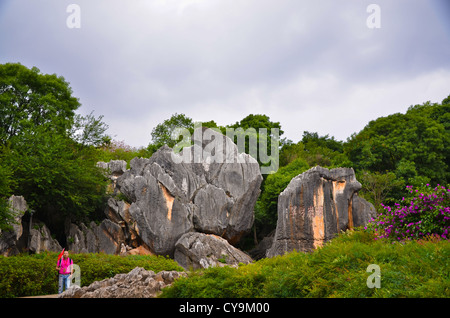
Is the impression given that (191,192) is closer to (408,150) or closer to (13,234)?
(13,234)

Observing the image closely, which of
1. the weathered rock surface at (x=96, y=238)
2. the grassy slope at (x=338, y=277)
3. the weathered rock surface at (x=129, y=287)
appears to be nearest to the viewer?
the grassy slope at (x=338, y=277)

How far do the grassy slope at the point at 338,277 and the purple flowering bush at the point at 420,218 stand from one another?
297cm

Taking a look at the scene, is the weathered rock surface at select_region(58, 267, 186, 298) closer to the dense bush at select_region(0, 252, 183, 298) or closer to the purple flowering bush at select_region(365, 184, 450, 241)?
the dense bush at select_region(0, 252, 183, 298)

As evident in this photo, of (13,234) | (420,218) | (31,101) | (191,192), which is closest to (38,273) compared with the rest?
(13,234)

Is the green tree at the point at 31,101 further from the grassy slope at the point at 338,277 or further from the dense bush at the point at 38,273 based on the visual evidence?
the grassy slope at the point at 338,277

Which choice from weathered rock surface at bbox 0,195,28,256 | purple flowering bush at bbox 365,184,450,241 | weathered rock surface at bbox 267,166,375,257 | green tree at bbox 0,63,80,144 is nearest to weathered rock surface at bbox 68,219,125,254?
weathered rock surface at bbox 0,195,28,256

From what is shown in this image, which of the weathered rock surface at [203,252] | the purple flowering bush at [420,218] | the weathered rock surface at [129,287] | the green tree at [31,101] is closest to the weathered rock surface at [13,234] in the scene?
the green tree at [31,101]

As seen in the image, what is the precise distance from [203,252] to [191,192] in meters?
4.04

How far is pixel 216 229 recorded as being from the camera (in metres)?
21.7

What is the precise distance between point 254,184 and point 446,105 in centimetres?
2313

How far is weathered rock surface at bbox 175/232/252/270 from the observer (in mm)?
19453

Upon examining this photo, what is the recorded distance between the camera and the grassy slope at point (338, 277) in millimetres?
5066

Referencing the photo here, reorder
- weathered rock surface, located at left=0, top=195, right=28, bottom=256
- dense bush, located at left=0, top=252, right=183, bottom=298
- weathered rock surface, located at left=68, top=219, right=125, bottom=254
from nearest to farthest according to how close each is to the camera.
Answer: dense bush, located at left=0, top=252, right=183, bottom=298, weathered rock surface, located at left=0, top=195, right=28, bottom=256, weathered rock surface, located at left=68, top=219, right=125, bottom=254

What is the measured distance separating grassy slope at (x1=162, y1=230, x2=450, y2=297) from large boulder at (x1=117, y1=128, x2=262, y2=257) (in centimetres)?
1395
